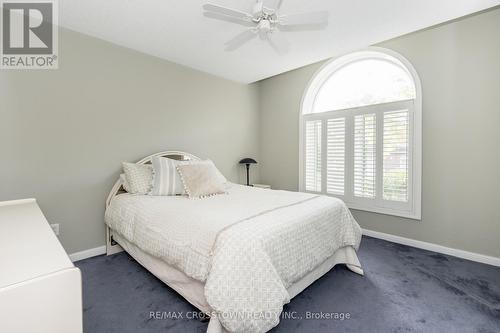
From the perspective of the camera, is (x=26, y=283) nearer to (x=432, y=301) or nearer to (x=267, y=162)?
(x=432, y=301)

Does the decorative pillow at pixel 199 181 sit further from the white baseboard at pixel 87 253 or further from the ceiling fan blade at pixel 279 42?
the ceiling fan blade at pixel 279 42

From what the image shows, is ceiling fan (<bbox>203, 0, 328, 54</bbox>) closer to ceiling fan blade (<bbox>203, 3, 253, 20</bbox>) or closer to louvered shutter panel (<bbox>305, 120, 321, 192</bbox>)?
ceiling fan blade (<bbox>203, 3, 253, 20</bbox>)

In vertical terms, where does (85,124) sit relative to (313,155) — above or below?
above

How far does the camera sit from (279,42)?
9.13ft

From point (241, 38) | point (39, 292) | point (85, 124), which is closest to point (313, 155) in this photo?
point (241, 38)

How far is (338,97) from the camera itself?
12.1 feet

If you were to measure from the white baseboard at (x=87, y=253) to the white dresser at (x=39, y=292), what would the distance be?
1846 millimetres

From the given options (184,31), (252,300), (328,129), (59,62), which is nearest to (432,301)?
(252,300)

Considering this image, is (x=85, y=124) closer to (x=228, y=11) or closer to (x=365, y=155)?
(x=228, y=11)

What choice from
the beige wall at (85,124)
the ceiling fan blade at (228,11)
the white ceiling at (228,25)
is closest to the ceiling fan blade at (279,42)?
the white ceiling at (228,25)

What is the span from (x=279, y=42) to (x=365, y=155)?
1861 mm

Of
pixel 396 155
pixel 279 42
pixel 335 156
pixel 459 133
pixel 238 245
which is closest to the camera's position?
pixel 238 245

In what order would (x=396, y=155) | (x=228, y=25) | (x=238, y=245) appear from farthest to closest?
(x=396, y=155), (x=228, y=25), (x=238, y=245)

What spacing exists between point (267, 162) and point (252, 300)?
3291mm
